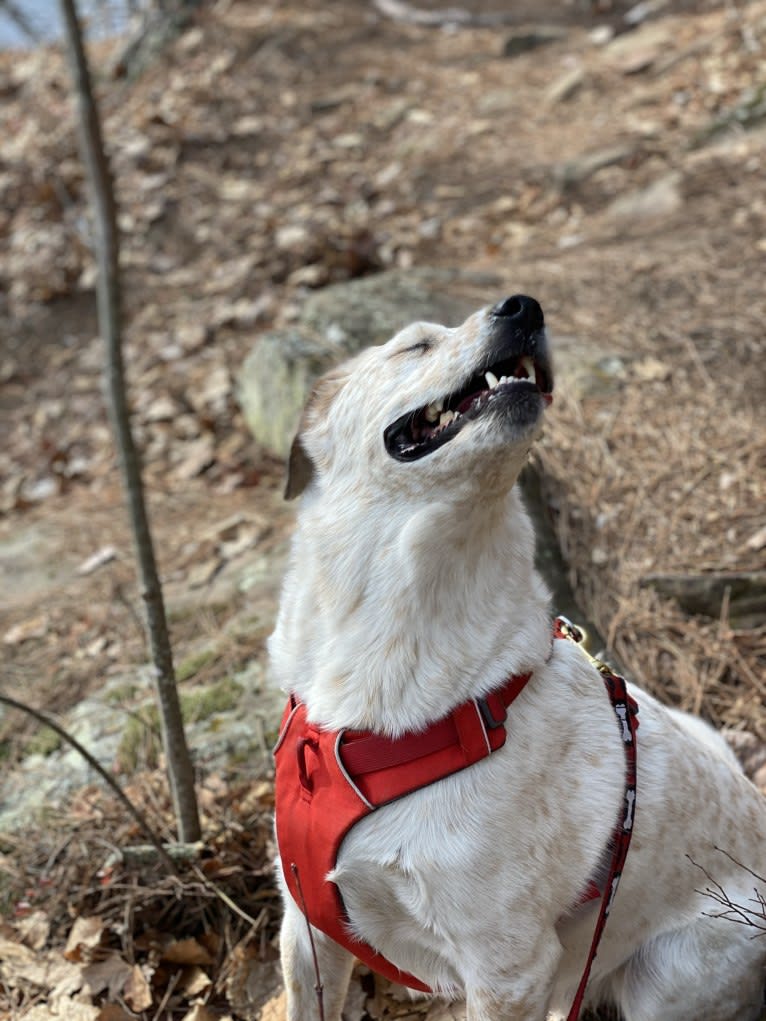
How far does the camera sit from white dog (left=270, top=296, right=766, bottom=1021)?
2115 mm

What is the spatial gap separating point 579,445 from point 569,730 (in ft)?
8.30

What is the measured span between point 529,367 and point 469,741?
900 millimetres

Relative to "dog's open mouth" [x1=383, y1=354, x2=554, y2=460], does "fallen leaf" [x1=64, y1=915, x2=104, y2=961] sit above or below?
below

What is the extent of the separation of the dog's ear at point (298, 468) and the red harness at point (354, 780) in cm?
62

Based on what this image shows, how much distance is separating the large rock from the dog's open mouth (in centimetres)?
294

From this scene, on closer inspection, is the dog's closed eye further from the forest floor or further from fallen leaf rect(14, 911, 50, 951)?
fallen leaf rect(14, 911, 50, 951)

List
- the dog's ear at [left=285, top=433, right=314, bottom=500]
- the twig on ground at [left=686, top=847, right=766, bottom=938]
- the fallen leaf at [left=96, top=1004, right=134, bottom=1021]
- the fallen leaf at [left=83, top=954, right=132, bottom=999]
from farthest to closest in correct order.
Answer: the fallen leaf at [left=83, top=954, right=132, bottom=999], the fallen leaf at [left=96, top=1004, right=134, bottom=1021], the dog's ear at [left=285, top=433, right=314, bottom=500], the twig on ground at [left=686, top=847, right=766, bottom=938]

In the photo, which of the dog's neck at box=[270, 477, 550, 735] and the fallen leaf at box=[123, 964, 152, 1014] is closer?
the dog's neck at box=[270, 477, 550, 735]

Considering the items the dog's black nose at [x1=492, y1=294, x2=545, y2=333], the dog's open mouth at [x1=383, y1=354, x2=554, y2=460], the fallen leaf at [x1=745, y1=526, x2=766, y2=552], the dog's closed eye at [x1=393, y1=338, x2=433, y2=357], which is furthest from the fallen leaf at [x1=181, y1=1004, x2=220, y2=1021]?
the fallen leaf at [x1=745, y1=526, x2=766, y2=552]

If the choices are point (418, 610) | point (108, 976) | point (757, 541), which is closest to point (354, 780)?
point (418, 610)

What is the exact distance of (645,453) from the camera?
4.58 meters

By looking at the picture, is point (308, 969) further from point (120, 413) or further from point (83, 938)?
point (120, 413)

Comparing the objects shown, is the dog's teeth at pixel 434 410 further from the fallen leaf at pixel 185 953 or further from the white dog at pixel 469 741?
the fallen leaf at pixel 185 953

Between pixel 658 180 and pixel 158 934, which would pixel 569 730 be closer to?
pixel 158 934
